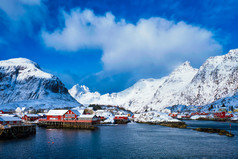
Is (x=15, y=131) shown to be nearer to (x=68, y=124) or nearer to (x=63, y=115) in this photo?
(x=68, y=124)

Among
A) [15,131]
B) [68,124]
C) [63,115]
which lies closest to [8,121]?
[15,131]

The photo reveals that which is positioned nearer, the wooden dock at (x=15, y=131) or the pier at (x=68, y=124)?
the wooden dock at (x=15, y=131)

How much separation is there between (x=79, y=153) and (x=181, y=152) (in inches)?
950

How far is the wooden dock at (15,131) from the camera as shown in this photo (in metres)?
63.3

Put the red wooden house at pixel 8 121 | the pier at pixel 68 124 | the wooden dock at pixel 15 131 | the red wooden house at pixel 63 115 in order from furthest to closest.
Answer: the red wooden house at pixel 63 115 → the pier at pixel 68 124 → the red wooden house at pixel 8 121 → the wooden dock at pixel 15 131

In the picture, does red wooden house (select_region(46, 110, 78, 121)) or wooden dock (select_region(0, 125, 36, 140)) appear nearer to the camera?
wooden dock (select_region(0, 125, 36, 140))

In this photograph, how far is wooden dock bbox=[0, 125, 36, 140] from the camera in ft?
208

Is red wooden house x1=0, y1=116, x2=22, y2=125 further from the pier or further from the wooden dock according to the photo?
the pier

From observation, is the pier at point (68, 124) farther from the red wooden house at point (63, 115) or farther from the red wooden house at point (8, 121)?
the red wooden house at point (8, 121)

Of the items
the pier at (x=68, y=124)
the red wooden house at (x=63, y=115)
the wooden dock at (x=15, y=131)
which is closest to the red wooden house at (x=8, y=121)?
the wooden dock at (x=15, y=131)

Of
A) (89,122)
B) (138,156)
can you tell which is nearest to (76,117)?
(89,122)

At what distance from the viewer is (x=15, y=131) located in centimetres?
6869

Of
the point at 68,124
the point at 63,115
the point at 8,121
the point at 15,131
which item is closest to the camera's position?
the point at 15,131

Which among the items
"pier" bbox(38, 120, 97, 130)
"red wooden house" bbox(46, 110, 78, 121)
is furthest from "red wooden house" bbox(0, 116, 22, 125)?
"red wooden house" bbox(46, 110, 78, 121)
